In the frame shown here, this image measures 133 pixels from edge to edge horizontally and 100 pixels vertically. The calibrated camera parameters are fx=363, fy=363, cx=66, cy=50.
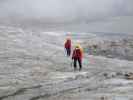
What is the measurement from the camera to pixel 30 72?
21391 mm

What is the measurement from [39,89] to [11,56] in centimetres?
1257

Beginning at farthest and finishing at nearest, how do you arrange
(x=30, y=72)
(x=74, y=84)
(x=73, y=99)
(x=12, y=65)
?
1. (x=12, y=65)
2. (x=30, y=72)
3. (x=74, y=84)
4. (x=73, y=99)

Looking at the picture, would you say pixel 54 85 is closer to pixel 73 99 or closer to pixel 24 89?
pixel 24 89

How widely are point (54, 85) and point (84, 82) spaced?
1.75 m

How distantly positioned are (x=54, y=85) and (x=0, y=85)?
2.62 metres

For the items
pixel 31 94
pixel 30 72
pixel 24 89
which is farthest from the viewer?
pixel 30 72

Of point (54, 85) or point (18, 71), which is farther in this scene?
point (18, 71)

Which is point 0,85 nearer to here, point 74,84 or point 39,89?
point 39,89

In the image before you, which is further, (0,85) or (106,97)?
(0,85)

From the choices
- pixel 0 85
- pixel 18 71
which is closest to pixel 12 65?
pixel 18 71

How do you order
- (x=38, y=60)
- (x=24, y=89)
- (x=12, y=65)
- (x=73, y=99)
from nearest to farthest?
(x=73, y=99) < (x=24, y=89) < (x=12, y=65) < (x=38, y=60)

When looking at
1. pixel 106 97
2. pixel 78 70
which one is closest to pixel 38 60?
pixel 78 70

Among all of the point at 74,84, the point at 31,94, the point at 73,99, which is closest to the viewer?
the point at 73,99

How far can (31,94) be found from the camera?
51.6 ft
